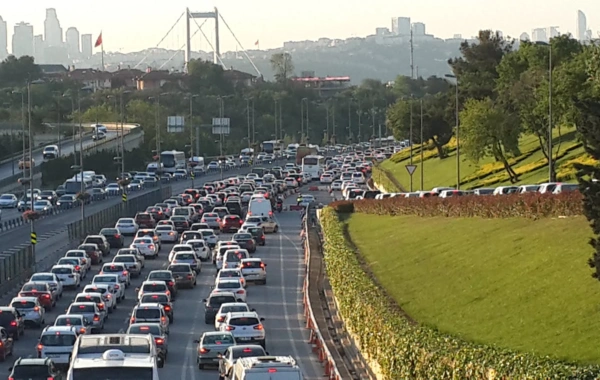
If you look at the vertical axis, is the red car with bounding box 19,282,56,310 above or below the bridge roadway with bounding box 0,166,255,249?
above

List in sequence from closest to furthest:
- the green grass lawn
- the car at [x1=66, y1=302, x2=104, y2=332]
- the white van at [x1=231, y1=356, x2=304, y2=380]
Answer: the white van at [x1=231, y1=356, x2=304, y2=380] → the green grass lawn → the car at [x1=66, y1=302, x2=104, y2=332]

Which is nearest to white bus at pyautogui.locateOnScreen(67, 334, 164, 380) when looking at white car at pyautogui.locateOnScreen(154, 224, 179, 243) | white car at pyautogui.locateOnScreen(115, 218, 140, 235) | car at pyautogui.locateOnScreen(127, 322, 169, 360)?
car at pyautogui.locateOnScreen(127, 322, 169, 360)

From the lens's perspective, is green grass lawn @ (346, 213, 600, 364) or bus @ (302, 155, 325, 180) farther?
bus @ (302, 155, 325, 180)

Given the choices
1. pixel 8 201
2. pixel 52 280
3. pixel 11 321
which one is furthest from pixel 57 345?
pixel 8 201

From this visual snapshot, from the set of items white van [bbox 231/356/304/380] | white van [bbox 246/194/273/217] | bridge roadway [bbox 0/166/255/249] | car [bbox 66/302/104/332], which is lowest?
bridge roadway [bbox 0/166/255/249]

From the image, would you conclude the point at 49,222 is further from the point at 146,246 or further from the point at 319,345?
the point at 319,345

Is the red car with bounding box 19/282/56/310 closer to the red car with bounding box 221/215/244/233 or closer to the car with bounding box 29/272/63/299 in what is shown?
the car with bounding box 29/272/63/299
